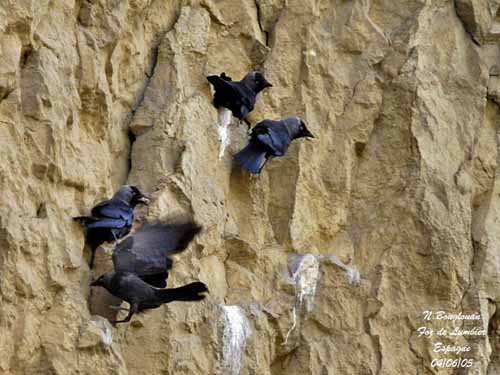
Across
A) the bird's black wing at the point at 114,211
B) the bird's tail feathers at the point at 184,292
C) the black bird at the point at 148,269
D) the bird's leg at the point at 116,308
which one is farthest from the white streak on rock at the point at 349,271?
the bird's leg at the point at 116,308

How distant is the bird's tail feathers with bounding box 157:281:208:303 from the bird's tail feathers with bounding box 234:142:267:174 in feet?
5.79

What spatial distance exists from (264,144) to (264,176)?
370 mm

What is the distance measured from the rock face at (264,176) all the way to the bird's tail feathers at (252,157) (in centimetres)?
13

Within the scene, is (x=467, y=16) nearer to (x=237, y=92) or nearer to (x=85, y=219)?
(x=237, y=92)

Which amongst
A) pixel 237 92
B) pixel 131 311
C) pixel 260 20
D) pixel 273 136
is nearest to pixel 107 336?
pixel 131 311

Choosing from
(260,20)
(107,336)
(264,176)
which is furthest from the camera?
(260,20)

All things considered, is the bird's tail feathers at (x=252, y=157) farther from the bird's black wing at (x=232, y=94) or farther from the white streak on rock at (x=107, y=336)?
the white streak on rock at (x=107, y=336)

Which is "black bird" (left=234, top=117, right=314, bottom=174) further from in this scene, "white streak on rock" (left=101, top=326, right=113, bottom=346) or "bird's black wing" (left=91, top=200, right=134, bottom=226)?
"white streak on rock" (left=101, top=326, right=113, bottom=346)

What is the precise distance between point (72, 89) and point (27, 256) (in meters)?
1.41

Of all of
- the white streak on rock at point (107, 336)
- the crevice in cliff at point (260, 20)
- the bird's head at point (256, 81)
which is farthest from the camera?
the crevice in cliff at point (260, 20)

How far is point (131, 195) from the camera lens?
9102 mm

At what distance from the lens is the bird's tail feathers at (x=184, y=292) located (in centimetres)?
867

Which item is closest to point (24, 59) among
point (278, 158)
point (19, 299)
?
point (19, 299)

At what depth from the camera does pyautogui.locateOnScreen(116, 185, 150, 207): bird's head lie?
29.6ft
